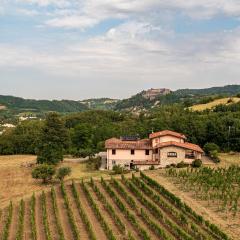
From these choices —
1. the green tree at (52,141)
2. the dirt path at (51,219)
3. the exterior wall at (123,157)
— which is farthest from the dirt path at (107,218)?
the green tree at (52,141)

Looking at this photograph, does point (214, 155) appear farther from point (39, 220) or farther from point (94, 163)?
point (39, 220)

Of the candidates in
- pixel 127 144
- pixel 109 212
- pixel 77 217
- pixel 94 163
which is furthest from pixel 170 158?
pixel 77 217

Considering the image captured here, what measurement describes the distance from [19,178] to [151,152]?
15740 mm

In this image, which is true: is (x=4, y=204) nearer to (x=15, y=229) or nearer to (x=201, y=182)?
(x=15, y=229)

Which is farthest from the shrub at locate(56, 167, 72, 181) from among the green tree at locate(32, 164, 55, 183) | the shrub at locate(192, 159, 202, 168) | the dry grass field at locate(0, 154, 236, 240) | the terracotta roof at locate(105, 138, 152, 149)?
the shrub at locate(192, 159, 202, 168)

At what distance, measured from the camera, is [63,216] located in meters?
33.0

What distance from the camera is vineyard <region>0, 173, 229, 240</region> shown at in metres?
27.9

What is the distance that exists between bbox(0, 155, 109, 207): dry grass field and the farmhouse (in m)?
3.63

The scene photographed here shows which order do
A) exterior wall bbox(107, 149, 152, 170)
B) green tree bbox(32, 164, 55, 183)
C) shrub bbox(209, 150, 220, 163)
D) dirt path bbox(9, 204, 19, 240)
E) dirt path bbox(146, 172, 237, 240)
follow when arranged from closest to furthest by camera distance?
1. dirt path bbox(146, 172, 237, 240)
2. dirt path bbox(9, 204, 19, 240)
3. green tree bbox(32, 164, 55, 183)
4. exterior wall bbox(107, 149, 152, 170)
5. shrub bbox(209, 150, 220, 163)

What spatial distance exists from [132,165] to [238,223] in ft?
81.5

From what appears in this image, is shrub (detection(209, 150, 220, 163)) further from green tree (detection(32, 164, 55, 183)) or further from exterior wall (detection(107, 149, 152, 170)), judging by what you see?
green tree (detection(32, 164, 55, 183))

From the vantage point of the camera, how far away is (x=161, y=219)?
103 ft

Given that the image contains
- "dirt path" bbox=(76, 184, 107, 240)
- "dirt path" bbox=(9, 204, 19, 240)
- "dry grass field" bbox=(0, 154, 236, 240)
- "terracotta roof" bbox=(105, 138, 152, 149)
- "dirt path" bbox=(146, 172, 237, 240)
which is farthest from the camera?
"terracotta roof" bbox=(105, 138, 152, 149)

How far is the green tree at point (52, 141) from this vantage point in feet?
192
